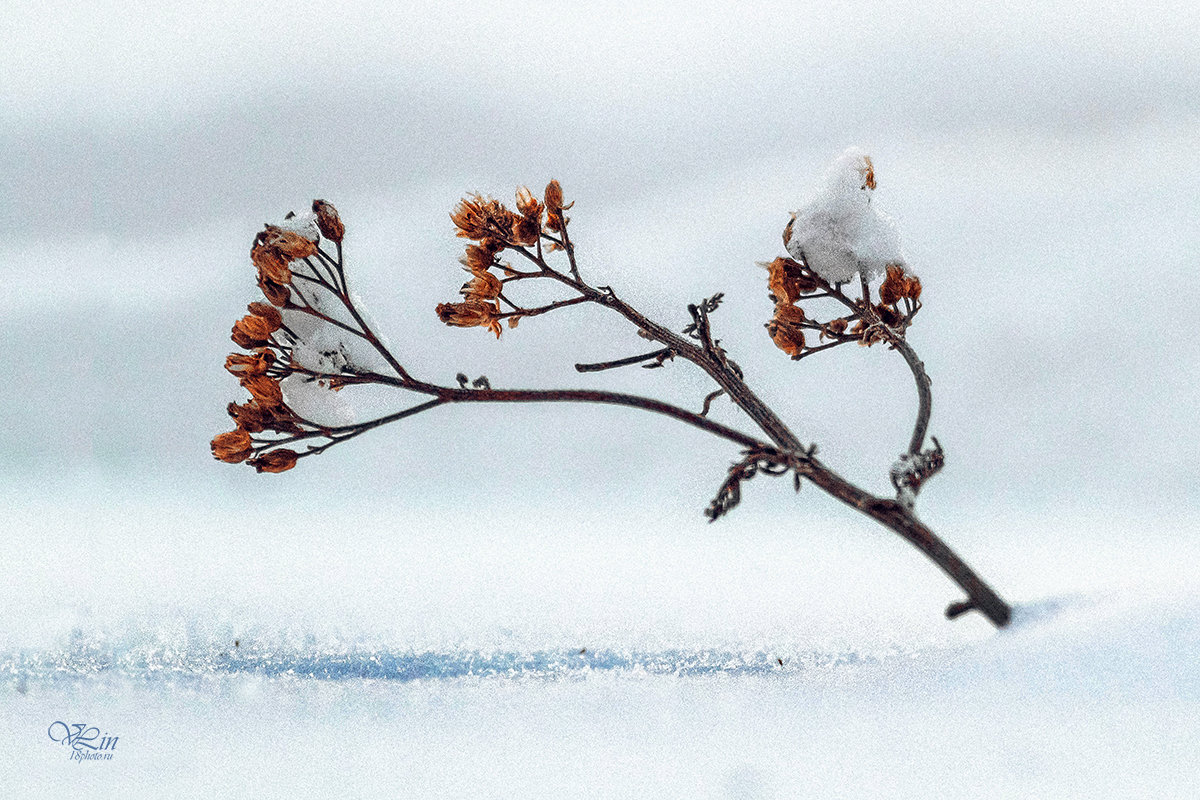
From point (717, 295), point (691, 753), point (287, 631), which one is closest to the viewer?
point (691, 753)

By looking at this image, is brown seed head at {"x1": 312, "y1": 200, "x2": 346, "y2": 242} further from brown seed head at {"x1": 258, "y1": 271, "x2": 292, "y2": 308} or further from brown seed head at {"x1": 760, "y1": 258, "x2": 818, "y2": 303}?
brown seed head at {"x1": 760, "y1": 258, "x2": 818, "y2": 303}

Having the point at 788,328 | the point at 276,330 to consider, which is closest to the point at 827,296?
the point at 788,328

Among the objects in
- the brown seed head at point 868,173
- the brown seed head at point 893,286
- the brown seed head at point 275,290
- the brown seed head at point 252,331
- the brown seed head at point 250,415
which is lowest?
the brown seed head at point 250,415

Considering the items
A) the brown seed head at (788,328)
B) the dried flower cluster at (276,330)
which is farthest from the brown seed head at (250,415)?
the brown seed head at (788,328)

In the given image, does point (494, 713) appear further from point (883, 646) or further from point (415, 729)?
point (883, 646)

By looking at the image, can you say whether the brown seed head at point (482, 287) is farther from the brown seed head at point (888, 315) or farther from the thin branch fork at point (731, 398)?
the brown seed head at point (888, 315)

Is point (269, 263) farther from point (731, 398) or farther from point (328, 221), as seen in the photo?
point (731, 398)

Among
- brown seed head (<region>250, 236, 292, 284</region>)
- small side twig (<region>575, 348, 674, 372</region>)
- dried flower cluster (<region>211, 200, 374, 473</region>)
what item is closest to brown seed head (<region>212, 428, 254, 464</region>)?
dried flower cluster (<region>211, 200, 374, 473</region>)

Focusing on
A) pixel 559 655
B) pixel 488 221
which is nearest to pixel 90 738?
pixel 559 655

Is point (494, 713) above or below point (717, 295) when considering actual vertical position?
below
